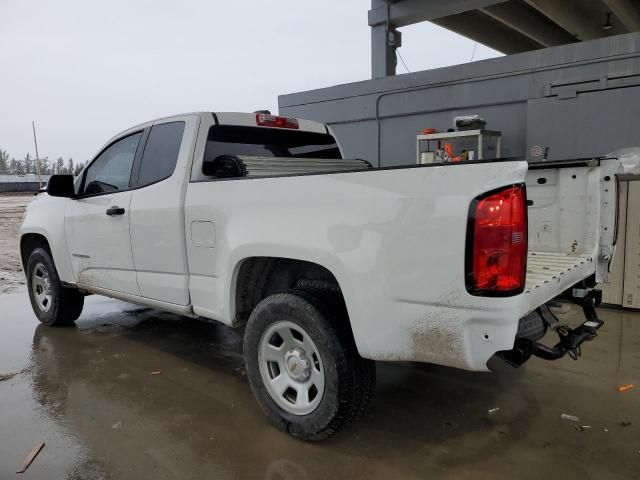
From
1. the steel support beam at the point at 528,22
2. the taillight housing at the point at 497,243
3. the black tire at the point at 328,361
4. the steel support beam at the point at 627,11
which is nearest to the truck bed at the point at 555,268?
the taillight housing at the point at 497,243

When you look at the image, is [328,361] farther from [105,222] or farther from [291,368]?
[105,222]

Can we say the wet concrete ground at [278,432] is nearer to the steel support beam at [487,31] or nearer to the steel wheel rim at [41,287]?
the steel wheel rim at [41,287]

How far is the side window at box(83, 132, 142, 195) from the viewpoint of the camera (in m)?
4.24

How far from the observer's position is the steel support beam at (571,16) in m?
11.0

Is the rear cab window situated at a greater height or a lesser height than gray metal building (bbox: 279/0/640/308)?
lesser

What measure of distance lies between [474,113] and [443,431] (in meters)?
5.77

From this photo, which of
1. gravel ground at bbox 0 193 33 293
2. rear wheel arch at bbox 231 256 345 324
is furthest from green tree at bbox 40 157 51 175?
rear wheel arch at bbox 231 256 345 324

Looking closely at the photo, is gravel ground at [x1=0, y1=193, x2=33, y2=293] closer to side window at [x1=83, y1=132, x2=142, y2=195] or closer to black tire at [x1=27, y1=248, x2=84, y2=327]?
black tire at [x1=27, y1=248, x2=84, y2=327]

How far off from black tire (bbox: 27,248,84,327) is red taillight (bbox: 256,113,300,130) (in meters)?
2.74

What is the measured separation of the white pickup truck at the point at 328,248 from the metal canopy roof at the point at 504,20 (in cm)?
706

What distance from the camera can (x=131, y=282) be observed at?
4.05m

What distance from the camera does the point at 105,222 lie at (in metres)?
4.22

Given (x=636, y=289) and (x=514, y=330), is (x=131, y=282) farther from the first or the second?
(x=636, y=289)

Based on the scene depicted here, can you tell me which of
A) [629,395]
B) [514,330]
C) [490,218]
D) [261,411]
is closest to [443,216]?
[490,218]
